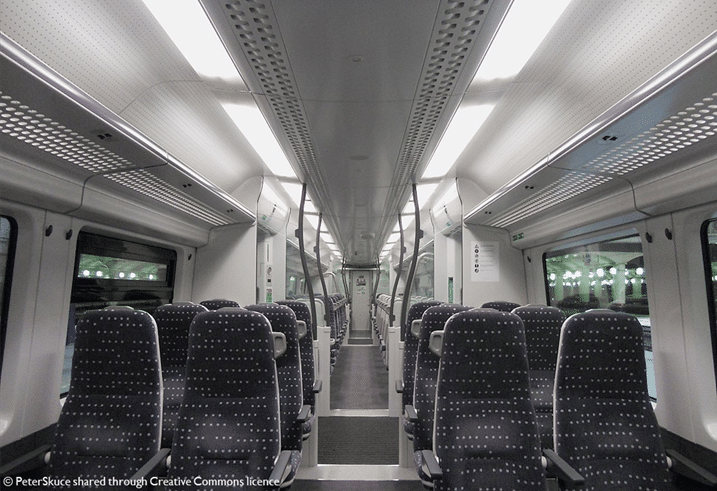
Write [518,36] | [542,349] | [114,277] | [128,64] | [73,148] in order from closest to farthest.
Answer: [518,36], [73,148], [128,64], [542,349], [114,277]

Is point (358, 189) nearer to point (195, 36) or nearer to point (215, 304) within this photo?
point (215, 304)

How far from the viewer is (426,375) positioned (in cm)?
341

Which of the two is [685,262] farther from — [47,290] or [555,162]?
[47,290]

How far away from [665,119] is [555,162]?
891 millimetres

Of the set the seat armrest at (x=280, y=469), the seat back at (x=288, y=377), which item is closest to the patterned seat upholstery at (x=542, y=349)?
the seat back at (x=288, y=377)

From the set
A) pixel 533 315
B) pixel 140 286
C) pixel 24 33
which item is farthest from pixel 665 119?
pixel 140 286

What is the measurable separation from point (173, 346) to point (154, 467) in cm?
Answer: 134

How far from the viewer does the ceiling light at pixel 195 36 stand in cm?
228

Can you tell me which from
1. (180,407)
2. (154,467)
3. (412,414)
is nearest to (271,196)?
(412,414)

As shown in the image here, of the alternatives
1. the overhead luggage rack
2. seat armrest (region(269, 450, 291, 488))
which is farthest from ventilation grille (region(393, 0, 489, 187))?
seat armrest (region(269, 450, 291, 488))

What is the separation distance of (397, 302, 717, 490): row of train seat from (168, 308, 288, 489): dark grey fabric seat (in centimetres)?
92

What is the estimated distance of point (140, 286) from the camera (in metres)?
5.11

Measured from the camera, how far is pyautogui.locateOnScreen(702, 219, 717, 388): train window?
321cm

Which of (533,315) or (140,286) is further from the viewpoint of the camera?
(140,286)
